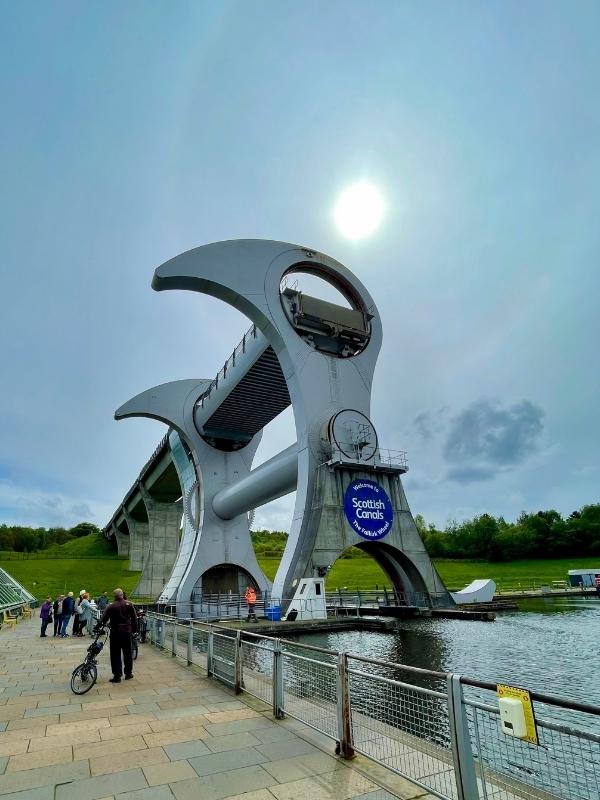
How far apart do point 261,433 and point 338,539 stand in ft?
67.5

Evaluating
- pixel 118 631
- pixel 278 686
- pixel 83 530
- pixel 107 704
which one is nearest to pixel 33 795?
pixel 278 686

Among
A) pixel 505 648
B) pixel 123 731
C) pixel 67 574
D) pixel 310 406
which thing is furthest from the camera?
pixel 67 574

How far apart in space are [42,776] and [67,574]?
2726 inches

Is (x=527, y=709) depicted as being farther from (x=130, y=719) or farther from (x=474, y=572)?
(x=474, y=572)

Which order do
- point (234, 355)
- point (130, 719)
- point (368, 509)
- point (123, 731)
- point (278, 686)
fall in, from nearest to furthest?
point (123, 731) → point (278, 686) → point (130, 719) → point (368, 509) → point (234, 355)

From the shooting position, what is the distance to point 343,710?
5.02 metres

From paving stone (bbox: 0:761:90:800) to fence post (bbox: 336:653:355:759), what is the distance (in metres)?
2.46

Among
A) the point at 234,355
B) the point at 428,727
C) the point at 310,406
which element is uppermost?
the point at 234,355

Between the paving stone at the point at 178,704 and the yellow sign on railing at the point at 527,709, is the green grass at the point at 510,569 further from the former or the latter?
the yellow sign on railing at the point at 527,709

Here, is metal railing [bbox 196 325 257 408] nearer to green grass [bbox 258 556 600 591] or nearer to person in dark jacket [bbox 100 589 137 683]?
person in dark jacket [bbox 100 589 137 683]

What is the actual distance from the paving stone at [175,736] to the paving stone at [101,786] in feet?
3.09

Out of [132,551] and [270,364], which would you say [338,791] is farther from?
[132,551]

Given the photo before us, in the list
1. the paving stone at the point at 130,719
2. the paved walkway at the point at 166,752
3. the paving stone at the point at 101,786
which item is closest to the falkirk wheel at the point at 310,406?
the paved walkway at the point at 166,752

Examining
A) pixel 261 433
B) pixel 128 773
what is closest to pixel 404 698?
pixel 128 773
